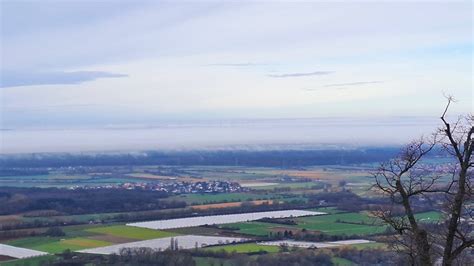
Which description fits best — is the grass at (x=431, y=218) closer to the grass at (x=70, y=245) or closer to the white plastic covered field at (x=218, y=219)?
the grass at (x=70, y=245)

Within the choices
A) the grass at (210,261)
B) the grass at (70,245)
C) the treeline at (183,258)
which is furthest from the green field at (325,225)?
the grass at (210,261)

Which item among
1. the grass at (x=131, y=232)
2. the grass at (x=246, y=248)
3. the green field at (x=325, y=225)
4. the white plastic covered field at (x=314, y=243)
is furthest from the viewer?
the green field at (x=325, y=225)

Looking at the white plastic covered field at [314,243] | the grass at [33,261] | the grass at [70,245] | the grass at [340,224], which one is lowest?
the grass at [33,261]

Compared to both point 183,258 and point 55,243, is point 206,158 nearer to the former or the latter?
point 55,243

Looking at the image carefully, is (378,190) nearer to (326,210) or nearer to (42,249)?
(42,249)

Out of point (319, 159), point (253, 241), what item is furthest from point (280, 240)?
point (319, 159)

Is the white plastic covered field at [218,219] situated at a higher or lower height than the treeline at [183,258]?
higher

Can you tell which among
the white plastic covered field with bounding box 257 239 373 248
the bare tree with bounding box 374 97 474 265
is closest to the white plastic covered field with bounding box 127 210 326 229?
the white plastic covered field with bounding box 257 239 373 248

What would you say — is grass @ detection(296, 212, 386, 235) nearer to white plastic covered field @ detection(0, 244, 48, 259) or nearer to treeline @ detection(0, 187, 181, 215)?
treeline @ detection(0, 187, 181, 215)
